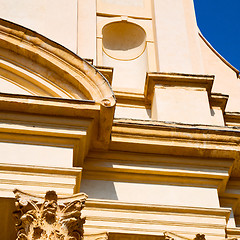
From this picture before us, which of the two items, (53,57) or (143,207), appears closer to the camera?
(143,207)

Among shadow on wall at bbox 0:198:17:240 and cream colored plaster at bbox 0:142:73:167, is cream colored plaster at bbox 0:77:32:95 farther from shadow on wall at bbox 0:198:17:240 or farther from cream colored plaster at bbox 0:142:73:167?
shadow on wall at bbox 0:198:17:240

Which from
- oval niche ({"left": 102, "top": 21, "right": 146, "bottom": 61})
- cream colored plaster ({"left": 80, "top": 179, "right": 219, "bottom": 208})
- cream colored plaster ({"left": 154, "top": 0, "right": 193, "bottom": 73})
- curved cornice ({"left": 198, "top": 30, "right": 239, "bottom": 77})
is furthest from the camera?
curved cornice ({"left": 198, "top": 30, "right": 239, "bottom": 77})

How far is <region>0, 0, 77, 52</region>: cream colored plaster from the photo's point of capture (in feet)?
39.6

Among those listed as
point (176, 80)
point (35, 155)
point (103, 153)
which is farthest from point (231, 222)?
point (35, 155)

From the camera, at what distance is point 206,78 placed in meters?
11.4

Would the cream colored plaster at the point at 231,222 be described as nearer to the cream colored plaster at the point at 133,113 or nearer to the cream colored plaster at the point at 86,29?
the cream colored plaster at the point at 133,113

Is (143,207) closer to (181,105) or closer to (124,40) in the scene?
(181,105)

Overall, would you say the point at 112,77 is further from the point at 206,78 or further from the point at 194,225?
the point at 194,225

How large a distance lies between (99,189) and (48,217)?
6.40 feet

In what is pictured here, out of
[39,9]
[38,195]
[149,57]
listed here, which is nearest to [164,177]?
[38,195]

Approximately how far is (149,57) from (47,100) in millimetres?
4025

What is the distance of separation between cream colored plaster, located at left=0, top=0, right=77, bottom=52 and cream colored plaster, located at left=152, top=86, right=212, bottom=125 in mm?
1872

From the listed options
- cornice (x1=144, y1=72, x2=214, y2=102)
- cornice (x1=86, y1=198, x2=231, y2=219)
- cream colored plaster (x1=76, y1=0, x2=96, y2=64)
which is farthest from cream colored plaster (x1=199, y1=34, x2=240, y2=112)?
cornice (x1=86, y1=198, x2=231, y2=219)

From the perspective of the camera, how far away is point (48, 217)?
7.59 metres
